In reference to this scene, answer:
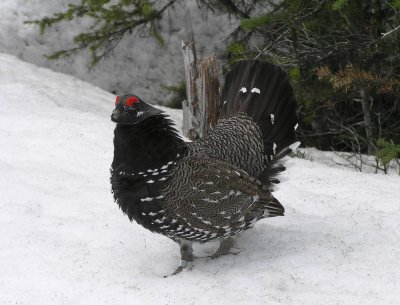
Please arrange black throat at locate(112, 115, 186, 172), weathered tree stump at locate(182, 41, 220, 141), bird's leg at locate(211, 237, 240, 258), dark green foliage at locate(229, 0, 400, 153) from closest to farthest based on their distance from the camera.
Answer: black throat at locate(112, 115, 186, 172)
bird's leg at locate(211, 237, 240, 258)
dark green foliage at locate(229, 0, 400, 153)
weathered tree stump at locate(182, 41, 220, 141)

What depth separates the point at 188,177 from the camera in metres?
4.69

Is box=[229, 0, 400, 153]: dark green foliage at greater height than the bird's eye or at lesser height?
greater

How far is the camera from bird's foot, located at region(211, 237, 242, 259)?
16.9 feet

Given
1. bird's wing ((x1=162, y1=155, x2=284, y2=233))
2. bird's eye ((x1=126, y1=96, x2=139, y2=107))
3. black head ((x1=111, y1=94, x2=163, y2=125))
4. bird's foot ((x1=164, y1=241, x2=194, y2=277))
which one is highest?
bird's eye ((x1=126, y1=96, x2=139, y2=107))

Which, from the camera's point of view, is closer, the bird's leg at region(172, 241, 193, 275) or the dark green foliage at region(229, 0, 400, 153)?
the bird's leg at region(172, 241, 193, 275)

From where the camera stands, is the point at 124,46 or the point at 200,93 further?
the point at 124,46

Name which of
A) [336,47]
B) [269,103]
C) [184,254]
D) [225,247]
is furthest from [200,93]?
[184,254]

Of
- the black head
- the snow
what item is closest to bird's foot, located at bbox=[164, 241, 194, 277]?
the snow

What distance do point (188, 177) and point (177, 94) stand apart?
22.9ft

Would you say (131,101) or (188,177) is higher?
(131,101)

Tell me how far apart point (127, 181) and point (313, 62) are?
4.19m

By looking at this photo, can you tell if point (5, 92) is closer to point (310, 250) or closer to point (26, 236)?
point (26, 236)

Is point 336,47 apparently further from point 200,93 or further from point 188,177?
point 188,177

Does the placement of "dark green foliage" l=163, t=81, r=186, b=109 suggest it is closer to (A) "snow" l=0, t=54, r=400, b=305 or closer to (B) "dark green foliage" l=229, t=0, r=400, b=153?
(B) "dark green foliage" l=229, t=0, r=400, b=153
